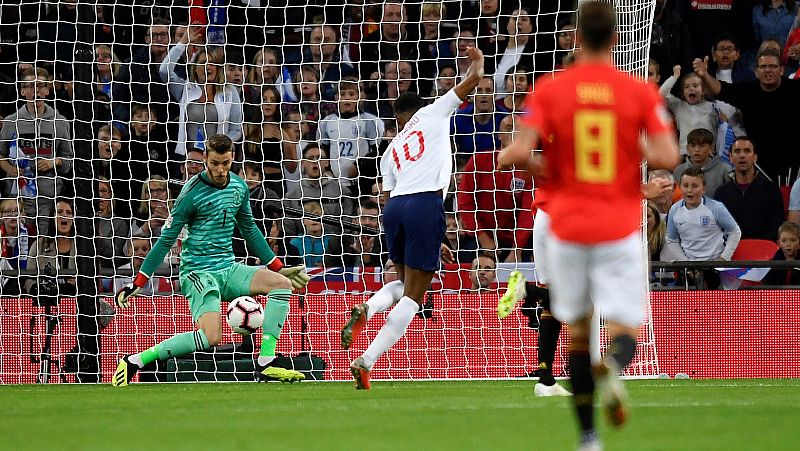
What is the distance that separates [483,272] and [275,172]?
2.76 metres

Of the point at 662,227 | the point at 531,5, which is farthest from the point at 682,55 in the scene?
the point at 662,227

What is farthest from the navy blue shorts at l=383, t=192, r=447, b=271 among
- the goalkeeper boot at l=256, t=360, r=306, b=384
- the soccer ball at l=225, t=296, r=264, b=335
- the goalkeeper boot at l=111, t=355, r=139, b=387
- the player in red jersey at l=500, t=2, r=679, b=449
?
the player in red jersey at l=500, t=2, r=679, b=449

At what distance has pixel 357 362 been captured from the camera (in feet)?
30.3

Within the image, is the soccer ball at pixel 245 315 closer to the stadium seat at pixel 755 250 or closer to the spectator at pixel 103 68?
the spectator at pixel 103 68

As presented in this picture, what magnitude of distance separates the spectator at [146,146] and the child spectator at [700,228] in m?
5.18

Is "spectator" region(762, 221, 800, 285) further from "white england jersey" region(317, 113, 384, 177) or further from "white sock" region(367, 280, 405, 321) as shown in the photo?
"white sock" region(367, 280, 405, 321)

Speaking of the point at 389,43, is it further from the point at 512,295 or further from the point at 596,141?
the point at 596,141

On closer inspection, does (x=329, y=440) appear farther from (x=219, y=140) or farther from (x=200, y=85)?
(x=200, y=85)

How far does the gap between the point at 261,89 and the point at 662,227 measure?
14.4 ft

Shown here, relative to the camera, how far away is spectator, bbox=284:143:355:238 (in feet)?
45.6

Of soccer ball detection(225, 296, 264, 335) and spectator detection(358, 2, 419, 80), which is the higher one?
spectator detection(358, 2, 419, 80)

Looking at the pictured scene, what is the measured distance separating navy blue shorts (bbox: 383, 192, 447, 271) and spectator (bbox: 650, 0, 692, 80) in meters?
6.43

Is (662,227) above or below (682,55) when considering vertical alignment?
below

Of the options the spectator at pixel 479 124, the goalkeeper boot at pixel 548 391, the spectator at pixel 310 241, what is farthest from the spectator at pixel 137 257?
the goalkeeper boot at pixel 548 391
